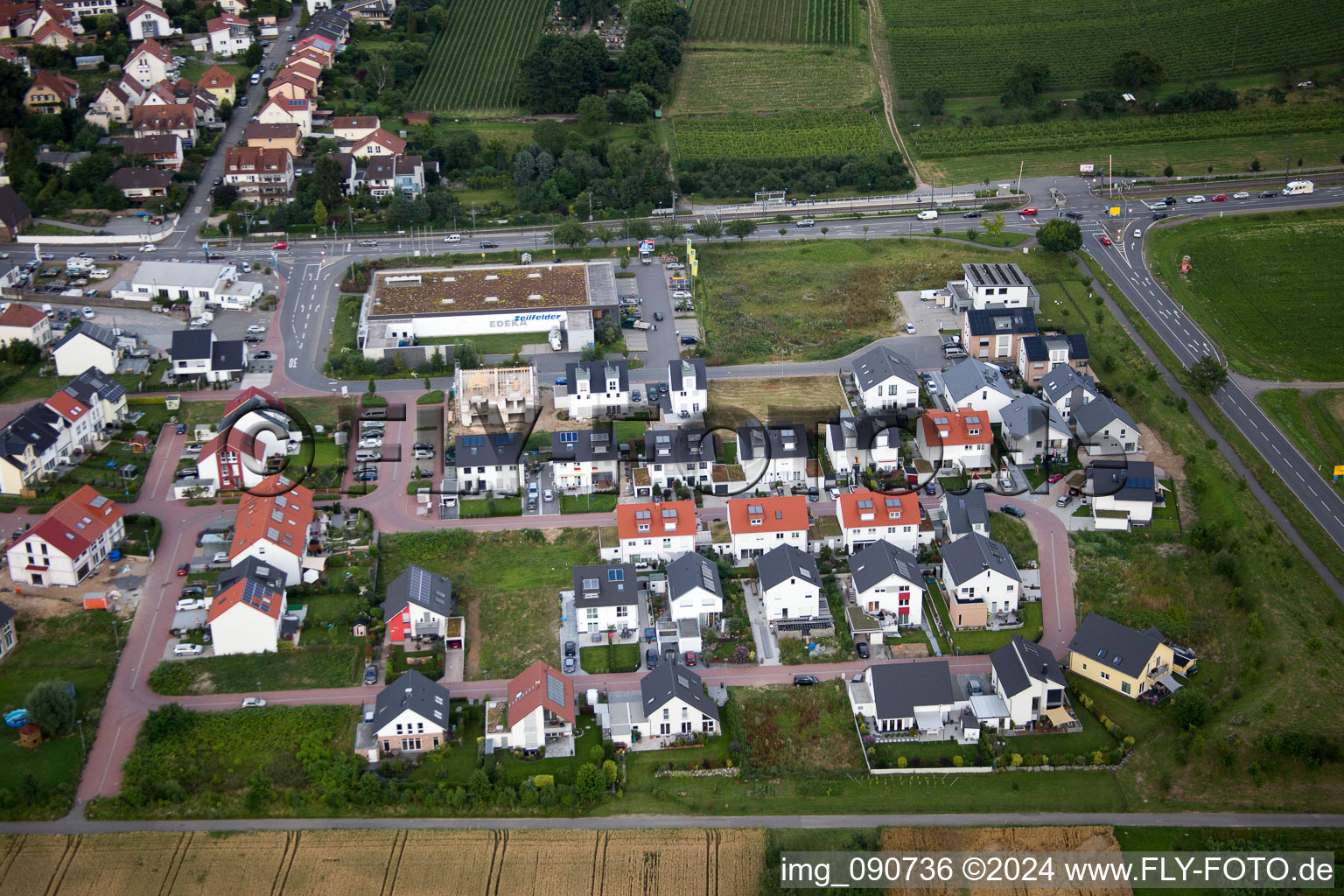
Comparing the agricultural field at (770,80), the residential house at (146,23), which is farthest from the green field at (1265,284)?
the residential house at (146,23)

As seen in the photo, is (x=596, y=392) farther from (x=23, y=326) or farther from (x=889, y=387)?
(x=23, y=326)

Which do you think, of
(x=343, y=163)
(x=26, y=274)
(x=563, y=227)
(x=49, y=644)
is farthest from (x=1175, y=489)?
(x=26, y=274)

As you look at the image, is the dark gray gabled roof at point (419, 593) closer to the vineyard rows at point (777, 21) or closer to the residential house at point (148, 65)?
the residential house at point (148, 65)

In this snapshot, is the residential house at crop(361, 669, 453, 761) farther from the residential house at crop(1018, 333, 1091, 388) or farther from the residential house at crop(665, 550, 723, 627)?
the residential house at crop(1018, 333, 1091, 388)

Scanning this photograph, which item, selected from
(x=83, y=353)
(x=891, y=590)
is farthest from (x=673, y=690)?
(x=83, y=353)

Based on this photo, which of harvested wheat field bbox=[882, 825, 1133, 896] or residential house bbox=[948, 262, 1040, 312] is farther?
residential house bbox=[948, 262, 1040, 312]

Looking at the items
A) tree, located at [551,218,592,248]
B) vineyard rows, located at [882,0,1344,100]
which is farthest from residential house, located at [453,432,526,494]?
vineyard rows, located at [882,0,1344,100]

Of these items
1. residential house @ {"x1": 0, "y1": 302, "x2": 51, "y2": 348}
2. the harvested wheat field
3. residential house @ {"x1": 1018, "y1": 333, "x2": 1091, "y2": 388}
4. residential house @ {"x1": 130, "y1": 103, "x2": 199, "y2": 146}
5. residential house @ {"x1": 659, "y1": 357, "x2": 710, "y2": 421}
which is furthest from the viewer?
residential house @ {"x1": 130, "y1": 103, "x2": 199, "y2": 146}
